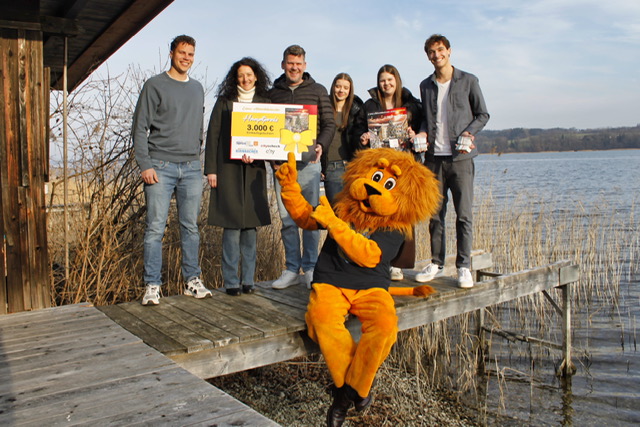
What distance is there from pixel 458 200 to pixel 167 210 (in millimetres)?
2665

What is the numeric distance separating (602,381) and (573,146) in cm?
6937

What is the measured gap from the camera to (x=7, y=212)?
444 cm

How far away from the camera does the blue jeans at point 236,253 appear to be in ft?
16.5

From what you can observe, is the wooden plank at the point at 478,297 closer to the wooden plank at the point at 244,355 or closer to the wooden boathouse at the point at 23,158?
the wooden plank at the point at 244,355

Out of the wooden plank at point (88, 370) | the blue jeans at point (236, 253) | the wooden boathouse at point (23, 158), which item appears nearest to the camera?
the wooden plank at point (88, 370)

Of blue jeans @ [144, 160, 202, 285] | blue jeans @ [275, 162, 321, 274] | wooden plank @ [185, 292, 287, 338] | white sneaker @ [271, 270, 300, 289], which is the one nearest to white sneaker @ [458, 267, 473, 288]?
blue jeans @ [275, 162, 321, 274]

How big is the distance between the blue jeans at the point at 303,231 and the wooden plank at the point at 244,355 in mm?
1342

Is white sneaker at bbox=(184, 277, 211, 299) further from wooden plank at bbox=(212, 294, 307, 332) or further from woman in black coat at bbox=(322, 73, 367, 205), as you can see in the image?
woman in black coat at bbox=(322, 73, 367, 205)

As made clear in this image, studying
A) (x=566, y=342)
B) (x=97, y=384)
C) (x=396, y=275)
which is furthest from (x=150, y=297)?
(x=566, y=342)

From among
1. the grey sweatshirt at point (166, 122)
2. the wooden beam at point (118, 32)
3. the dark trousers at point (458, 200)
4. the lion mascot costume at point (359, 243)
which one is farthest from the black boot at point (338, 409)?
the wooden beam at point (118, 32)

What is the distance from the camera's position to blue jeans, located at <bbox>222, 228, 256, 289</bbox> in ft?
16.5

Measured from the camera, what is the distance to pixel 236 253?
16.6ft

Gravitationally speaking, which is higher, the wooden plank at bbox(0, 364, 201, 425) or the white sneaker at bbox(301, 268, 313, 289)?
the white sneaker at bbox(301, 268, 313, 289)

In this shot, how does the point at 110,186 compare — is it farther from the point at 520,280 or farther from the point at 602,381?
the point at 602,381
